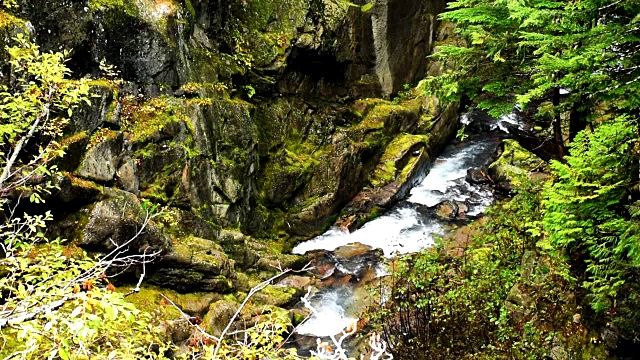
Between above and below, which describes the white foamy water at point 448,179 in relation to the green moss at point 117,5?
below

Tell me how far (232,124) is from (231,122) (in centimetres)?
7

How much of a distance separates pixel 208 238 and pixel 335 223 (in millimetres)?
5579

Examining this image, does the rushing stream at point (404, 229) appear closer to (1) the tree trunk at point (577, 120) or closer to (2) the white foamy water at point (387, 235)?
(2) the white foamy water at point (387, 235)

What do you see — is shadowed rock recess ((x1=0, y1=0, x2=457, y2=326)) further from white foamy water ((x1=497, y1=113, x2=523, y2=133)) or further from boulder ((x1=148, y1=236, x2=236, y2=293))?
white foamy water ((x1=497, y1=113, x2=523, y2=133))

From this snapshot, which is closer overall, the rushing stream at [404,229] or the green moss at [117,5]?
the green moss at [117,5]

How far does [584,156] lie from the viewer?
4.67 metres

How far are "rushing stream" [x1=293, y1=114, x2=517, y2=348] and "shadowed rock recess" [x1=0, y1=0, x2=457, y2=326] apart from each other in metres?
0.68

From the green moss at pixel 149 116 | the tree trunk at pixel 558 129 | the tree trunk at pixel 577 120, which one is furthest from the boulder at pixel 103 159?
the tree trunk at pixel 577 120

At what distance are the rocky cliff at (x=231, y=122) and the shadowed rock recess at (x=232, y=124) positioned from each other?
1.6 inches

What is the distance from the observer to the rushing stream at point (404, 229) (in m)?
10.9

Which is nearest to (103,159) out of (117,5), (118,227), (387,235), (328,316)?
(118,227)

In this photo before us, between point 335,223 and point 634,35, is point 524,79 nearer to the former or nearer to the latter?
point 634,35

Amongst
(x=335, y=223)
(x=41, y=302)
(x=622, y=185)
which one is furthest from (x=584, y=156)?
(x=335, y=223)

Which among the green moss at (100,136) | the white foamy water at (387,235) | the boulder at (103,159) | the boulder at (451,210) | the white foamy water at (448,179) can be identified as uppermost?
the green moss at (100,136)
